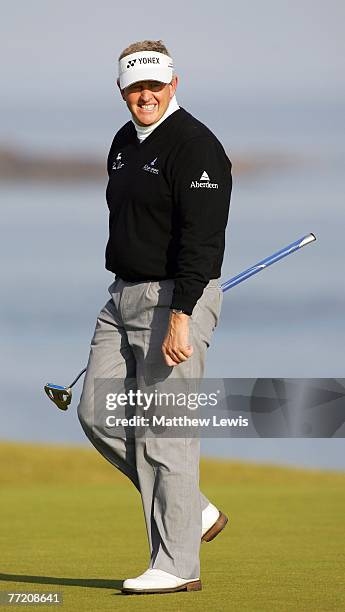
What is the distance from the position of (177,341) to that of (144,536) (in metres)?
3.75

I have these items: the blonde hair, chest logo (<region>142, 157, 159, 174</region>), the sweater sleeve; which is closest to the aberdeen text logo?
the sweater sleeve

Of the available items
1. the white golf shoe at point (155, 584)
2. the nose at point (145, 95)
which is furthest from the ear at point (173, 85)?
the white golf shoe at point (155, 584)

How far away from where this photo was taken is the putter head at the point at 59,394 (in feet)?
23.6

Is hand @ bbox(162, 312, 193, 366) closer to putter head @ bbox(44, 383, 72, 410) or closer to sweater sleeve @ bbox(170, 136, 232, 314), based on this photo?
sweater sleeve @ bbox(170, 136, 232, 314)

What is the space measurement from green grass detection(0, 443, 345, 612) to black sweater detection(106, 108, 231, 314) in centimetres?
131

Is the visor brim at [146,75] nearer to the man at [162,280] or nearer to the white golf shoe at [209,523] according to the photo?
the man at [162,280]

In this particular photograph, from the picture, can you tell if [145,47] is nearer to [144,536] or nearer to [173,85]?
[173,85]

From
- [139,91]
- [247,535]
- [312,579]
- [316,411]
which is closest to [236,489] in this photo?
[247,535]

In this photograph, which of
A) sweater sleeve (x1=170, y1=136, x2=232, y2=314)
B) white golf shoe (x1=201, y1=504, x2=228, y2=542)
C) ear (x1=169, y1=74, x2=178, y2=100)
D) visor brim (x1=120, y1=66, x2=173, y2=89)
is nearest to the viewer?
sweater sleeve (x1=170, y1=136, x2=232, y2=314)

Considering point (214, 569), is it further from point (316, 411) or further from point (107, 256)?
point (107, 256)

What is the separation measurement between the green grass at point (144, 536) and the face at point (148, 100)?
2.10 metres

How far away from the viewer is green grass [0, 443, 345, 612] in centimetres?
642

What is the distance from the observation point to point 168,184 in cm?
644

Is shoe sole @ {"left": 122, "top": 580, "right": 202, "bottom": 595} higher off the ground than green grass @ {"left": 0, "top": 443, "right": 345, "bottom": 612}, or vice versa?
green grass @ {"left": 0, "top": 443, "right": 345, "bottom": 612}
